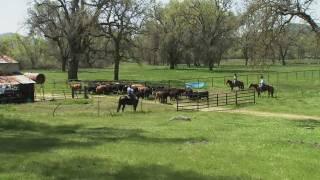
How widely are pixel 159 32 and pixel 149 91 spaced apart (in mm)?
65047

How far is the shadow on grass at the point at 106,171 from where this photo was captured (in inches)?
Result: 459

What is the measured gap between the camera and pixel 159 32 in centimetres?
11150

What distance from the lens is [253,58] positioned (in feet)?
117

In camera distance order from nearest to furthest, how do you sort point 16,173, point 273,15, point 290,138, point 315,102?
point 16,173
point 290,138
point 273,15
point 315,102

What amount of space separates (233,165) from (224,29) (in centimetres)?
10121

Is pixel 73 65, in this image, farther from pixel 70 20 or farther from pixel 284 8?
pixel 284 8

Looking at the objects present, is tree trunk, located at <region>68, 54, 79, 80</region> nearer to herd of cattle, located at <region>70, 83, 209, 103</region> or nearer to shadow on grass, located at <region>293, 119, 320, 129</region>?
herd of cattle, located at <region>70, 83, 209, 103</region>

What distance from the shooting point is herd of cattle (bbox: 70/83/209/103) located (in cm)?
4325

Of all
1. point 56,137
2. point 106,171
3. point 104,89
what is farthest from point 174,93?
point 106,171

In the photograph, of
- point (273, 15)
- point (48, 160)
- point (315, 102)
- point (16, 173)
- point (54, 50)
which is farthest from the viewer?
point (54, 50)

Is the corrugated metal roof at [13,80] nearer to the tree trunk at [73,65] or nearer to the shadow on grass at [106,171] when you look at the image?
the tree trunk at [73,65]

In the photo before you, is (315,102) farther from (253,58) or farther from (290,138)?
(290,138)

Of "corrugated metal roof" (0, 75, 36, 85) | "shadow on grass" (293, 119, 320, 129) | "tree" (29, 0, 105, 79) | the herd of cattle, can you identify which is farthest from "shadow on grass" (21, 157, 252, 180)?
"tree" (29, 0, 105, 79)

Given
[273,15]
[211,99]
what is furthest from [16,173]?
[211,99]
